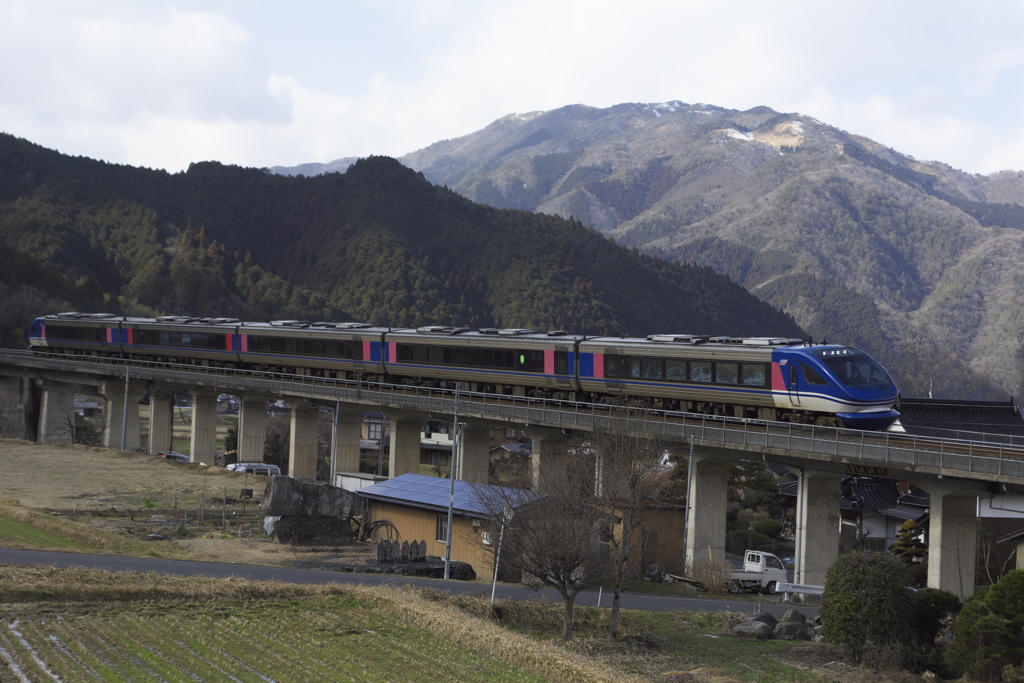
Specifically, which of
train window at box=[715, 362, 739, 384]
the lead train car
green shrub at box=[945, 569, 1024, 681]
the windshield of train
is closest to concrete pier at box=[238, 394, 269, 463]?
the lead train car

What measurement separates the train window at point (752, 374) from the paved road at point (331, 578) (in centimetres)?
887

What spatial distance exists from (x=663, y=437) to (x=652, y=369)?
5640mm

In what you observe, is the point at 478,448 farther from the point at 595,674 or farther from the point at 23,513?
the point at 595,674

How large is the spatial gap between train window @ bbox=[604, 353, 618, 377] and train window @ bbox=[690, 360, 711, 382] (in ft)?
16.5

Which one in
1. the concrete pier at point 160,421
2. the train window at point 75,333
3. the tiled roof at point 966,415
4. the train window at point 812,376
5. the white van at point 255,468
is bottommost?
the white van at point 255,468

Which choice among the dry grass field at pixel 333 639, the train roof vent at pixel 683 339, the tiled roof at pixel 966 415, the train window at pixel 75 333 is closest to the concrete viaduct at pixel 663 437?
the train window at pixel 75 333

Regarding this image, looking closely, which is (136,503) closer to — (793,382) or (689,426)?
(689,426)

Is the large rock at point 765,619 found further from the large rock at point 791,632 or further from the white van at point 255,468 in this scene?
the white van at point 255,468

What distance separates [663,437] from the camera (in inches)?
1609

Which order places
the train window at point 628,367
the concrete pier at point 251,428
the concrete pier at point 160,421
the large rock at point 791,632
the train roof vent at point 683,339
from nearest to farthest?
the large rock at point 791,632, the train roof vent at point 683,339, the train window at point 628,367, the concrete pier at point 251,428, the concrete pier at point 160,421

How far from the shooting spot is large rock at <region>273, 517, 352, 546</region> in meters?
43.9

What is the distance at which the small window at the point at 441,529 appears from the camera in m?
42.5

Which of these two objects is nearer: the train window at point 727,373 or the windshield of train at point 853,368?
the windshield of train at point 853,368

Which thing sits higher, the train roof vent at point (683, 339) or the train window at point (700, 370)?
the train roof vent at point (683, 339)
